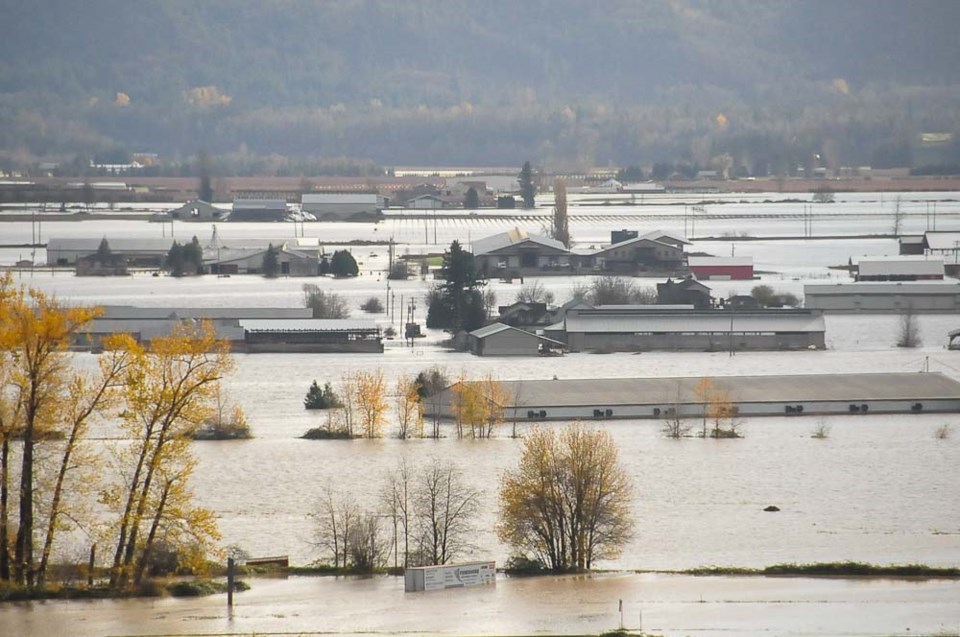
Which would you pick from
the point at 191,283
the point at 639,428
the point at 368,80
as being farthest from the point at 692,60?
the point at 639,428

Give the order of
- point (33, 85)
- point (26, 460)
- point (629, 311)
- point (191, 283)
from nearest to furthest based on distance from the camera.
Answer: point (26, 460) < point (629, 311) < point (191, 283) < point (33, 85)

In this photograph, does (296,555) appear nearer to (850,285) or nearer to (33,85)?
(850,285)

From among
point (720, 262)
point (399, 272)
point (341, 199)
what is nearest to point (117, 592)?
point (399, 272)

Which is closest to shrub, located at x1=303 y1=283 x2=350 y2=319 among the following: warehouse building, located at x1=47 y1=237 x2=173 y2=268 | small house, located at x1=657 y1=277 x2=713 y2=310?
small house, located at x1=657 y1=277 x2=713 y2=310

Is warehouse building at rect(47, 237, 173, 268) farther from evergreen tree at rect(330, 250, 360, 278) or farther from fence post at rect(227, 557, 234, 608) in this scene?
fence post at rect(227, 557, 234, 608)

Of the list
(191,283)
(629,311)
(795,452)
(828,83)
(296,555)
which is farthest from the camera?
(828,83)

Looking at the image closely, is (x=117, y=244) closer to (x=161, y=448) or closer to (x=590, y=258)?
(x=590, y=258)

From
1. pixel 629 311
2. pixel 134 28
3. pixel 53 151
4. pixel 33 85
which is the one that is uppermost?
pixel 134 28
